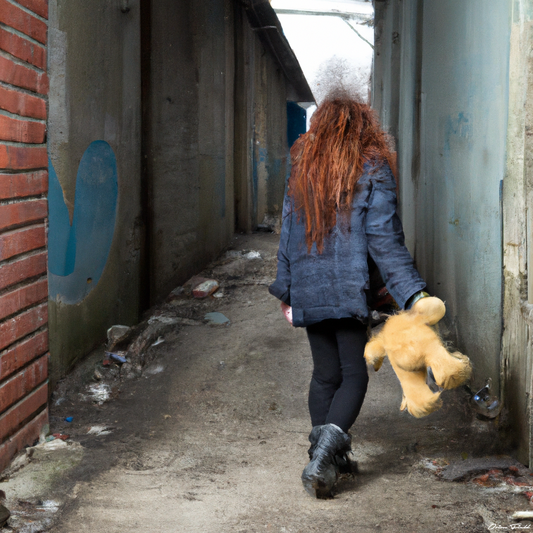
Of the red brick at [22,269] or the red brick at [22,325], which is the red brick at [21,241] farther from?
the red brick at [22,325]

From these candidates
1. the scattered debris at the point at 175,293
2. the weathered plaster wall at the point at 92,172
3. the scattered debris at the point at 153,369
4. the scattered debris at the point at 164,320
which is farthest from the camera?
the scattered debris at the point at 175,293

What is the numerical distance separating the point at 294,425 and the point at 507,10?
2.20 m

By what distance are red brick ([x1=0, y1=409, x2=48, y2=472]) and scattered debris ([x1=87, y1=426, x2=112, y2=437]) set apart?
301 millimetres

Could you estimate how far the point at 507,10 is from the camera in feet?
8.17

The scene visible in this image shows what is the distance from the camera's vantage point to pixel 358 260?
2373 mm

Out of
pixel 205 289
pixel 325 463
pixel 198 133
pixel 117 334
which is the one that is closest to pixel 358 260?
pixel 325 463

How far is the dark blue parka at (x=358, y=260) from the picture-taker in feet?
7.64

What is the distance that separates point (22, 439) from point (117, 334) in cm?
166

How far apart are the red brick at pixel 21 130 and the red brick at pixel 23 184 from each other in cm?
14

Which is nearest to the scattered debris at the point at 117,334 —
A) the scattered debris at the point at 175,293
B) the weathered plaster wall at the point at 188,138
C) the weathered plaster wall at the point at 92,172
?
the weathered plaster wall at the point at 92,172

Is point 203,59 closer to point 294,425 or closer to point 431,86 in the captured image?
point 431,86

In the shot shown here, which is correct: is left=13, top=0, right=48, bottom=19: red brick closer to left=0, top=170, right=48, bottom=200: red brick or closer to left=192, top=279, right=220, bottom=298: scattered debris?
left=0, top=170, right=48, bottom=200: red brick

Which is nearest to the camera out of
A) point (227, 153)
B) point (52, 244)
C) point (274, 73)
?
point (52, 244)

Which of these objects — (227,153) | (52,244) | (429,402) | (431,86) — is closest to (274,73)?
(227,153)
